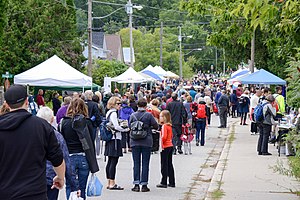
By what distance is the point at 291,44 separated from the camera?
43.0 feet

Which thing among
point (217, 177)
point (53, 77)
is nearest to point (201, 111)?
point (53, 77)

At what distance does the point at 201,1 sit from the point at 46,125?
11.9 meters

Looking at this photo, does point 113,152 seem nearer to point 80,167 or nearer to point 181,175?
point 80,167

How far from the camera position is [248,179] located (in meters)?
13.8

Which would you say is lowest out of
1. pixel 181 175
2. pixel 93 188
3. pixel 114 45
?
pixel 181 175

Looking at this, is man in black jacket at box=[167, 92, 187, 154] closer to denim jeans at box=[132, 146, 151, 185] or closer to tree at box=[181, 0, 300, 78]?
tree at box=[181, 0, 300, 78]

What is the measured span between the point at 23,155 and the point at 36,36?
37.1 metres

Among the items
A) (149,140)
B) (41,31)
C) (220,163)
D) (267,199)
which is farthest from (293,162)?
(41,31)

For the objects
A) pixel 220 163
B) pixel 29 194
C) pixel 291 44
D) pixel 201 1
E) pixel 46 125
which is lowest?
pixel 220 163

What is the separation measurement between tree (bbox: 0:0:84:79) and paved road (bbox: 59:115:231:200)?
20.7m

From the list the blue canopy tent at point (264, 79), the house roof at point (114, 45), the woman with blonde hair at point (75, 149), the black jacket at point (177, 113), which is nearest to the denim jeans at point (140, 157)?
the woman with blonde hair at point (75, 149)

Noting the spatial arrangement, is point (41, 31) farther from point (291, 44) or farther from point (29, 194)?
point (29, 194)

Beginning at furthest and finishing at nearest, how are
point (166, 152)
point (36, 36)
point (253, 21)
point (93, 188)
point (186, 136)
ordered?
point (36, 36), point (186, 136), point (166, 152), point (93, 188), point (253, 21)

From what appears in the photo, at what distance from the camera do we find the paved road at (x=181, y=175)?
12.0 m
